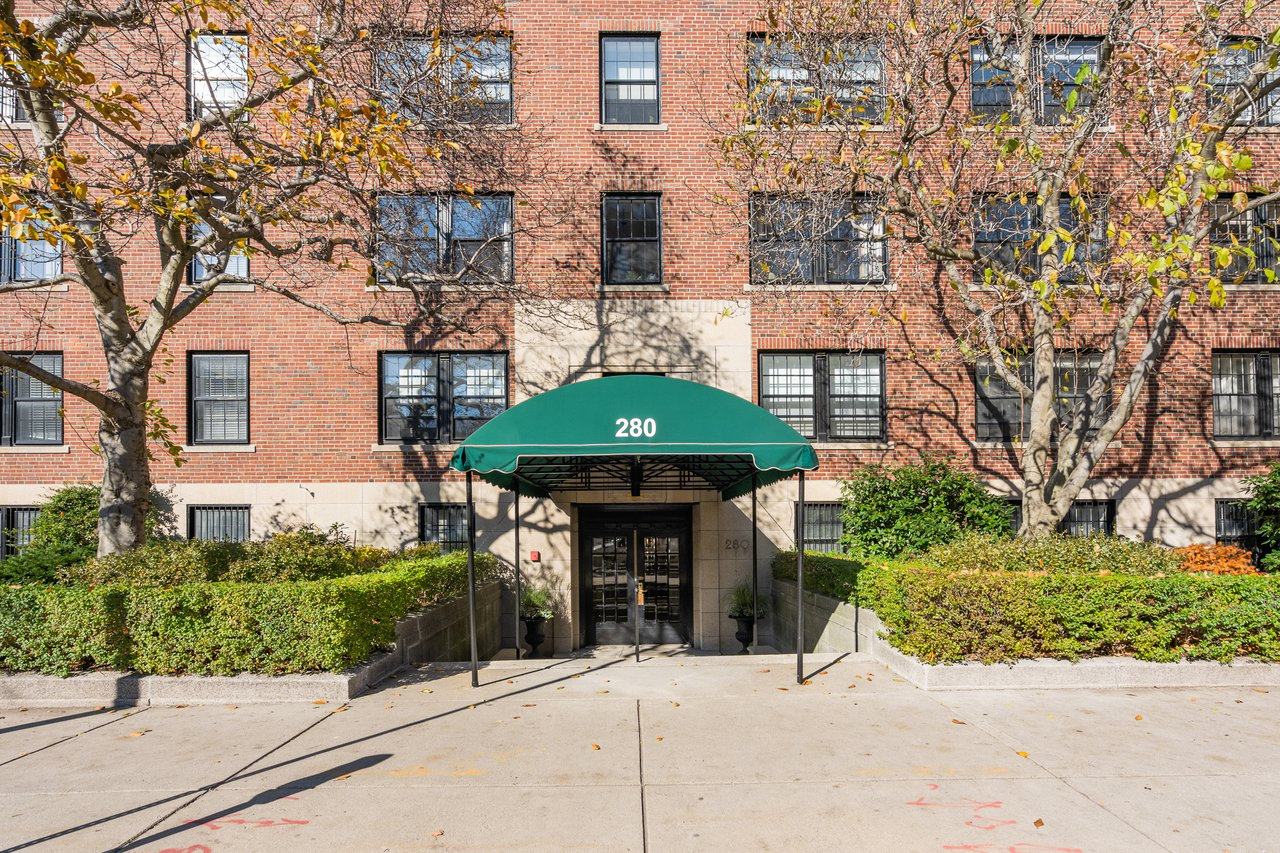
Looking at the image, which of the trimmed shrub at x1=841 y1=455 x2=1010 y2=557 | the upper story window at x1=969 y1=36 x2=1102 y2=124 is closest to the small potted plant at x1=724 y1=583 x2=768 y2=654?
the trimmed shrub at x1=841 y1=455 x2=1010 y2=557

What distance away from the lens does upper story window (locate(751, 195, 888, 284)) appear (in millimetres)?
15141

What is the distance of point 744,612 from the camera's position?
605 inches

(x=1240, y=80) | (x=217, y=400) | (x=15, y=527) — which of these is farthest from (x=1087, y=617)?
(x=15, y=527)

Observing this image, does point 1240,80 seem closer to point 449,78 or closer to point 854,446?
point 854,446

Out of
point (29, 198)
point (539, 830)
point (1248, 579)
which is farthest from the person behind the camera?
point (1248, 579)

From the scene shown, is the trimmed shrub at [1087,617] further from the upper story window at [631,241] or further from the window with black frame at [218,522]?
the window with black frame at [218,522]

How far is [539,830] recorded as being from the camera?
5.33 metres

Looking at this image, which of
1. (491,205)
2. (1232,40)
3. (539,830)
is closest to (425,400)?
(491,205)

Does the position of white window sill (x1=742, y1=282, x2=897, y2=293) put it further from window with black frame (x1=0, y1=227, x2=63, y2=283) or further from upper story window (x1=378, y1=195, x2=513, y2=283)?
window with black frame (x1=0, y1=227, x2=63, y2=283)

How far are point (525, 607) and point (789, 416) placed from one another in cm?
676

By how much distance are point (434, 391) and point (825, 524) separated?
8.73 metres

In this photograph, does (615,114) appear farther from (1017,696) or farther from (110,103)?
(1017,696)

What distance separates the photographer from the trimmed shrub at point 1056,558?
10367 mm

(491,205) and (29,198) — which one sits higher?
(491,205)
